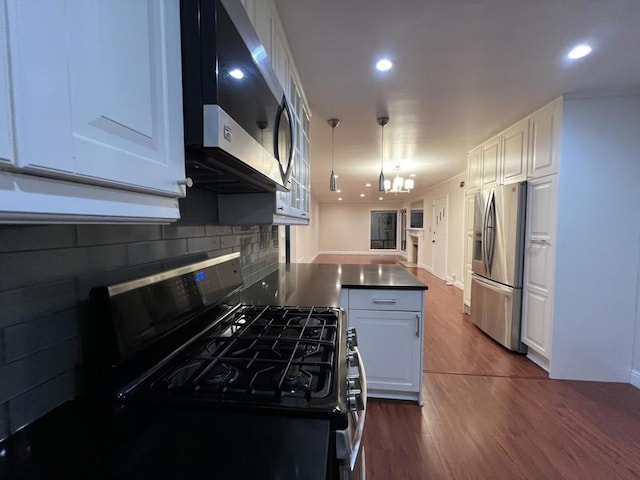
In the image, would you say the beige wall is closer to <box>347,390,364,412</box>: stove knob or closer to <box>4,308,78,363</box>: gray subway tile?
<box>347,390,364,412</box>: stove knob

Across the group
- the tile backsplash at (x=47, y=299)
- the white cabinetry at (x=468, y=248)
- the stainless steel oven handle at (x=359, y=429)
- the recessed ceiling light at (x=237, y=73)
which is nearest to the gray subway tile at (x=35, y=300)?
the tile backsplash at (x=47, y=299)

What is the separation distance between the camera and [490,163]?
346 centimetres

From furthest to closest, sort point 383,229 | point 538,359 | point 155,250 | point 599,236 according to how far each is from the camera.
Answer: point 383,229 → point 538,359 → point 599,236 → point 155,250

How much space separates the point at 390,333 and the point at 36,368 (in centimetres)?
184

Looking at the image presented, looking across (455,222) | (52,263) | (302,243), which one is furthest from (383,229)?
(52,263)

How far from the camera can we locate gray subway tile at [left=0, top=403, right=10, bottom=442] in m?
0.54

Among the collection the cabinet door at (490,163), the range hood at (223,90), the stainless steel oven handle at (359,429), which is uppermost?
the cabinet door at (490,163)

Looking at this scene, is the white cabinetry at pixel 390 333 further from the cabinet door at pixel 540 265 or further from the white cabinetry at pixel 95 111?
the white cabinetry at pixel 95 111

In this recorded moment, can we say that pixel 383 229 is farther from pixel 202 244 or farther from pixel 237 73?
pixel 237 73

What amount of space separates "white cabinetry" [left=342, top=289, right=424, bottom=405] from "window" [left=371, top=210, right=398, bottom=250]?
9.94 meters

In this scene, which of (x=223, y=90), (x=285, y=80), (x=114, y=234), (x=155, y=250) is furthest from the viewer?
(x=285, y=80)

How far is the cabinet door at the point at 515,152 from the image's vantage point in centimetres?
284

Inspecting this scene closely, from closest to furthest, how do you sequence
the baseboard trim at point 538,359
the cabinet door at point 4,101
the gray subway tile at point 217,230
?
the cabinet door at point 4,101
the gray subway tile at point 217,230
the baseboard trim at point 538,359

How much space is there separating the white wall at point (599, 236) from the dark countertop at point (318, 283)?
1.43 meters
